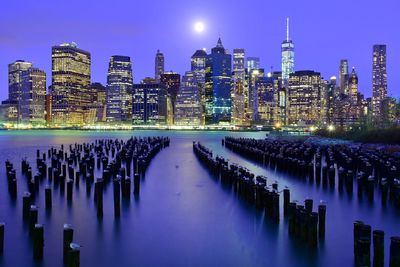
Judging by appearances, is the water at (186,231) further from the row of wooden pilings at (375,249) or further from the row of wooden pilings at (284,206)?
the row of wooden pilings at (375,249)

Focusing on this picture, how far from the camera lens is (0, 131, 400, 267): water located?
44.8 feet

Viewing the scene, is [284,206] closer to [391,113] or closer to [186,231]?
[186,231]

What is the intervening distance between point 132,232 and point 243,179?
7823 millimetres

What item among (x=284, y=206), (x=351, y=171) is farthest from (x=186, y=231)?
(x=351, y=171)

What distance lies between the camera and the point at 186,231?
56.2ft

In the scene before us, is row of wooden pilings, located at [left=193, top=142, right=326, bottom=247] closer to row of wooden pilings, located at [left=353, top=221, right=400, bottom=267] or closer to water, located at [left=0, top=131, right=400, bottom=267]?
water, located at [left=0, top=131, right=400, bottom=267]

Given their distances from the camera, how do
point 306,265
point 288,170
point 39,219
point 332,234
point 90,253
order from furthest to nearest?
point 288,170 < point 39,219 < point 332,234 < point 90,253 < point 306,265

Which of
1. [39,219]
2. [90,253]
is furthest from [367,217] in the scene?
[39,219]

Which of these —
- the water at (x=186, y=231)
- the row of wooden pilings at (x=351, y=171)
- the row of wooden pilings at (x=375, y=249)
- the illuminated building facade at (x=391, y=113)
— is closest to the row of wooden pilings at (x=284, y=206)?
the water at (x=186, y=231)

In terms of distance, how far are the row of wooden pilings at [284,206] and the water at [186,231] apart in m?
0.35

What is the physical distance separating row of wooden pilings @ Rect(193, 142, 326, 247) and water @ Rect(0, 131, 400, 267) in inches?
13.7

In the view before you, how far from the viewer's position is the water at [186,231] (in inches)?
537

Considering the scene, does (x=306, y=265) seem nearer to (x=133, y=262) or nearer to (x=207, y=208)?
(x=133, y=262)

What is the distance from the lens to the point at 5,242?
14992 mm
